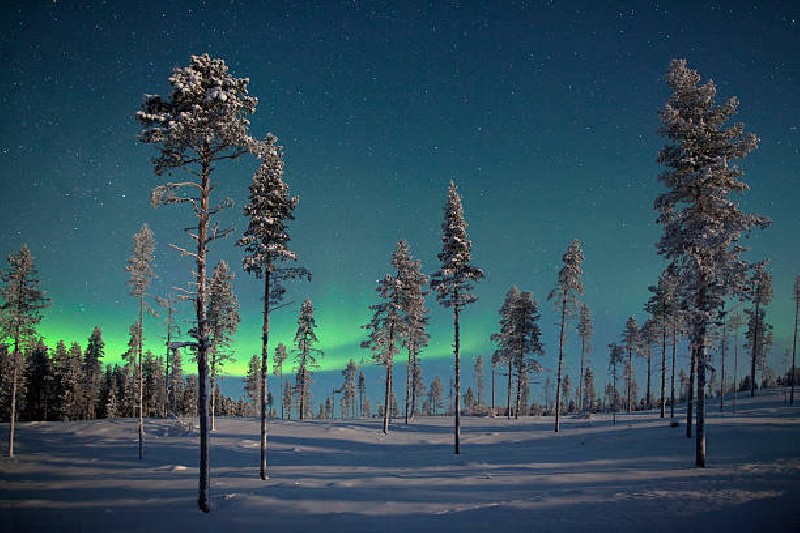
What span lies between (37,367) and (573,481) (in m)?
84.8

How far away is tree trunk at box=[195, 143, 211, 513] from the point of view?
1388 cm

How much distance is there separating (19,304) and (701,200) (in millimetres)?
49580

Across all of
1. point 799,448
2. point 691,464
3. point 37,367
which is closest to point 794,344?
point 799,448

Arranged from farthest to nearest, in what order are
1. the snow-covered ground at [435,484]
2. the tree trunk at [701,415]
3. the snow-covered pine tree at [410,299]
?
the snow-covered pine tree at [410,299]
the tree trunk at [701,415]
the snow-covered ground at [435,484]

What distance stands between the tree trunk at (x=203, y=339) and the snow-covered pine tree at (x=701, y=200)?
19.5m

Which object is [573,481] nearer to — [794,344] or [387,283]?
[387,283]

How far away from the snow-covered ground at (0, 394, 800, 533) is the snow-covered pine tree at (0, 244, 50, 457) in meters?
9.14

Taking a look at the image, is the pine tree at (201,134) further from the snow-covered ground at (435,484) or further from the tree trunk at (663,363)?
the tree trunk at (663,363)

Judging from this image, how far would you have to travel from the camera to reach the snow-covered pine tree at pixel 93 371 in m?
73.1

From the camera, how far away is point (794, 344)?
4938 centimetres

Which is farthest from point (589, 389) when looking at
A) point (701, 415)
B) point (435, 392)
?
point (701, 415)

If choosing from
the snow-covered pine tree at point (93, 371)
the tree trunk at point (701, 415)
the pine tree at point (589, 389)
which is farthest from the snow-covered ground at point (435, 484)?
the pine tree at point (589, 389)

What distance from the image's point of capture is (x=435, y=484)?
18031mm

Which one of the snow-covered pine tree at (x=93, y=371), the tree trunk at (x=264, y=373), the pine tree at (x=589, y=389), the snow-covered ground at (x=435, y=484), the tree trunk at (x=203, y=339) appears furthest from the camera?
the pine tree at (x=589, y=389)
